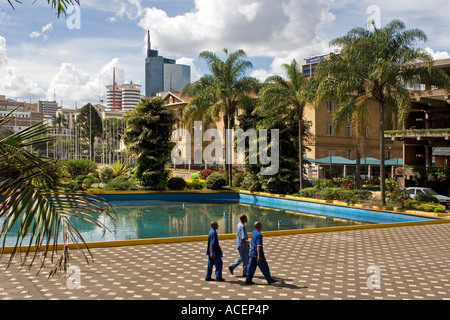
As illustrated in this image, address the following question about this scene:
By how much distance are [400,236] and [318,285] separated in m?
7.76

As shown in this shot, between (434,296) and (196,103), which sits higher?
(196,103)

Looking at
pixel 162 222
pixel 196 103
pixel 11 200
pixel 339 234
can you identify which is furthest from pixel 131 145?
pixel 11 200

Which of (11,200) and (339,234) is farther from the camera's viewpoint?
(339,234)

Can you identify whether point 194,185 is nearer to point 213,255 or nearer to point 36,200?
point 213,255

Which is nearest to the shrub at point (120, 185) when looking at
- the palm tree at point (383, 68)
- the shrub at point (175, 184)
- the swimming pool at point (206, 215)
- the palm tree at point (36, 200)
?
the swimming pool at point (206, 215)

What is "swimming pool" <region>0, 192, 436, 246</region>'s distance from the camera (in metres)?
17.6

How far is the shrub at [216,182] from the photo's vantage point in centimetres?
3305

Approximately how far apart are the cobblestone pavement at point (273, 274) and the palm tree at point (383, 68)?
9.41 m

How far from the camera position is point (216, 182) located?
108ft

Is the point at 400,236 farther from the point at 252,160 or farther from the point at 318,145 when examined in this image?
the point at 318,145

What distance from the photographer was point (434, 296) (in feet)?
27.6

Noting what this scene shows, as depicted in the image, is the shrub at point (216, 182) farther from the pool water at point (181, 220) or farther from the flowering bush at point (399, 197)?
the flowering bush at point (399, 197)

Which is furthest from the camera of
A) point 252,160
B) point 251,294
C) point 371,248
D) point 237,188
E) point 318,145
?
point 318,145

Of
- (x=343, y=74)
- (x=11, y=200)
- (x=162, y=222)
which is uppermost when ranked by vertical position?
(x=343, y=74)
